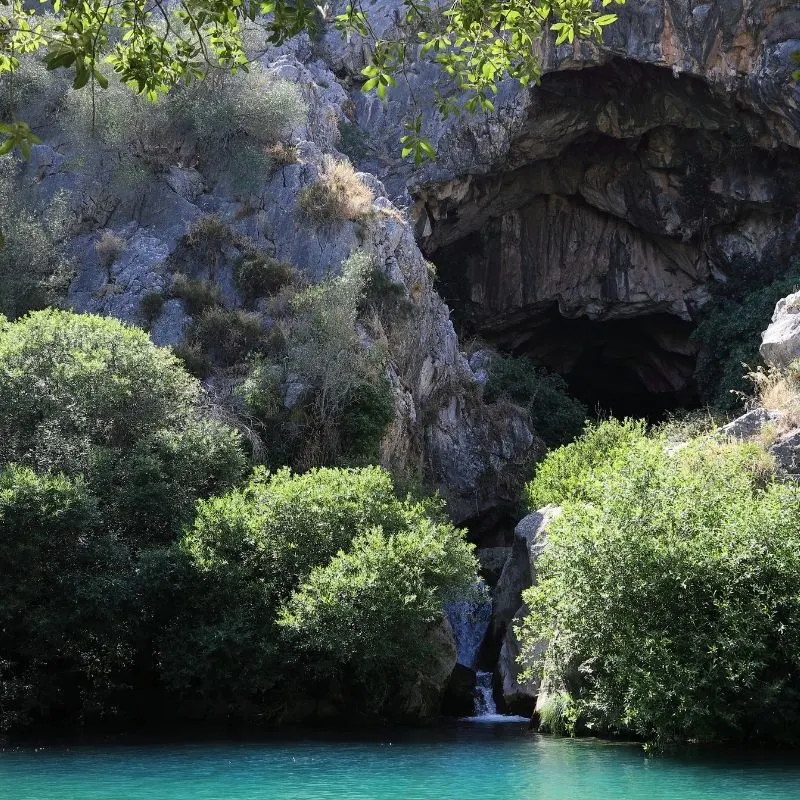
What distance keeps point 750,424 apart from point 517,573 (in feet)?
21.1

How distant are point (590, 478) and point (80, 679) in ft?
37.4

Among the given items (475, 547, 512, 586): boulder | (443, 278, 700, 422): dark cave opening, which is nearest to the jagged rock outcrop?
(475, 547, 512, 586): boulder

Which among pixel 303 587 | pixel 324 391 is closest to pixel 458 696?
pixel 303 587

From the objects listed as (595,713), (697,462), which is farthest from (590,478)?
(595,713)

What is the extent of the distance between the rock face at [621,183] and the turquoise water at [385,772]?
26720mm

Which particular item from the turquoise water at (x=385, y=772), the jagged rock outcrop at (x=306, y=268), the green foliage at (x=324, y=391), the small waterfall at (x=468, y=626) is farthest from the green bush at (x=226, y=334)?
the turquoise water at (x=385, y=772)

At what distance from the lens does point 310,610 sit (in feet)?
60.4

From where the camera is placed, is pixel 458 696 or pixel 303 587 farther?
pixel 458 696

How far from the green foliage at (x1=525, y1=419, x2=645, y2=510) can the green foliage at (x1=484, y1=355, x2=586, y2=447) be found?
8.51 metres

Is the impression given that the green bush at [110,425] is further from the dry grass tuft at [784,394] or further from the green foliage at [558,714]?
the dry grass tuft at [784,394]

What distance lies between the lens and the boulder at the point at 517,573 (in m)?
22.7

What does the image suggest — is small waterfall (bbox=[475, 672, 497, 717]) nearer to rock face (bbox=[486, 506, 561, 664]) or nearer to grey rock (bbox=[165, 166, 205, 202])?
rock face (bbox=[486, 506, 561, 664])

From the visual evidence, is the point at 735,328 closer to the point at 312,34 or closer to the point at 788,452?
the point at 788,452

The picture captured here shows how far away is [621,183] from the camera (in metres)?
42.0
